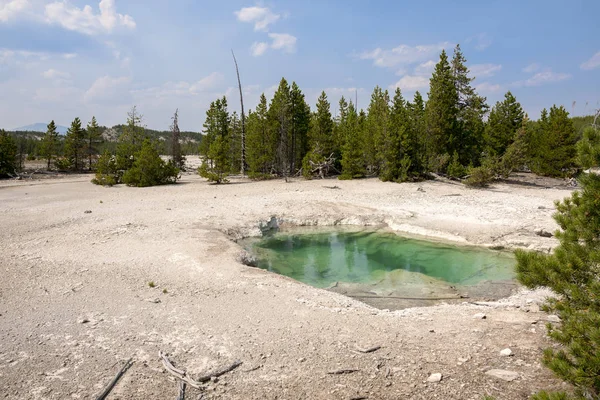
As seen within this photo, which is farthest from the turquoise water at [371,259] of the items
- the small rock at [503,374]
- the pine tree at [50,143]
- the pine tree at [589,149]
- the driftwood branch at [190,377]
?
the pine tree at [50,143]

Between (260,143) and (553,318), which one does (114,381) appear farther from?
(260,143)

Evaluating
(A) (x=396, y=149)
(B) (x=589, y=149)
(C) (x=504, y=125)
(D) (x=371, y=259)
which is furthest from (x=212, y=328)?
(C) (x=504, y=125)

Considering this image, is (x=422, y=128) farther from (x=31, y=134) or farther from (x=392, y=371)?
(x=31, y=134)

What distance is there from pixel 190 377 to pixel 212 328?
1538mm

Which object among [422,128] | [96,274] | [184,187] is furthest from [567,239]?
[422,128]

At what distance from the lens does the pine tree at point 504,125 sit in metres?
35.2

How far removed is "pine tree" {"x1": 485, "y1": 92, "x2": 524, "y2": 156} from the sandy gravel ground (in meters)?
23.7

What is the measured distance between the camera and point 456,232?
1548 cm

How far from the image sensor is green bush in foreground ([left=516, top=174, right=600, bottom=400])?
401 cm

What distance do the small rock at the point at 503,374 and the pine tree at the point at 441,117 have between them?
2697cm

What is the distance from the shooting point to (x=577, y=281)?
4.79 m

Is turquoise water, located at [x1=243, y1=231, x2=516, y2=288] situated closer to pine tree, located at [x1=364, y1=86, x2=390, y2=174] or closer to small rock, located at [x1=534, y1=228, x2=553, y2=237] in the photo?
small rock, located at [x1=534, y1=228, x2=553, y2=237]

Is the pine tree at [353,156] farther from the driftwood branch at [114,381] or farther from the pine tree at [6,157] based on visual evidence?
the pine tree at [6,157]

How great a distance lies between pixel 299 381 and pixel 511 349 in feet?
11.7
